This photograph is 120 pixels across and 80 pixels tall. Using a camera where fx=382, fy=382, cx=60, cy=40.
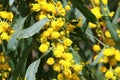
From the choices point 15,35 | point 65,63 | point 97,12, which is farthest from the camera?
point 97,12

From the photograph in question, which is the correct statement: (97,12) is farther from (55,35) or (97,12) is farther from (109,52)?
(55,35)

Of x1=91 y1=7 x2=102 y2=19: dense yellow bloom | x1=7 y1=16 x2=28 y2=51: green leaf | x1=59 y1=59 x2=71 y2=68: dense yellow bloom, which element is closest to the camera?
x1=59 y1=59 x2=71 y2=68: dense yellow bloom

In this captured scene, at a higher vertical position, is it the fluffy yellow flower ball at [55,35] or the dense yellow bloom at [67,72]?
the fluffy yellow flower ball at [55,35]

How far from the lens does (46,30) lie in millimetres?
1360

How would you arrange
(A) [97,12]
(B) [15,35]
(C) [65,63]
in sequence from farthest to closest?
(A) [97,12] < (B) [15,35] < (C) [65,63]

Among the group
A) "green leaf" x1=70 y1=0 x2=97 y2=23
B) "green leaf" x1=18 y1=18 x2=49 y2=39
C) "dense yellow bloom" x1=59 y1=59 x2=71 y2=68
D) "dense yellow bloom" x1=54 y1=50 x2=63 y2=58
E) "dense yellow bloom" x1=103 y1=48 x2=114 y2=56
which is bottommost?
"dense yellow bloom" x1=103 y1=48 x2=114 y2=56

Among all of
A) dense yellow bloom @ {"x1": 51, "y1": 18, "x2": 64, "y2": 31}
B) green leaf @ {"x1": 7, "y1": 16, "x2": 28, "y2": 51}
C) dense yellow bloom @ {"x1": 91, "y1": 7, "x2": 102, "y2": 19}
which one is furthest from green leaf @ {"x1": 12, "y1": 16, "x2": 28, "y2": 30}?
dense yellow bloom @ {"x1": 91, "y1": 7, "x2": 102, "y2": 19}

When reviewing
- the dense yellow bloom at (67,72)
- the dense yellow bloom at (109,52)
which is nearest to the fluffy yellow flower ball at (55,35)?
the dense yellow bloom at (67,72)

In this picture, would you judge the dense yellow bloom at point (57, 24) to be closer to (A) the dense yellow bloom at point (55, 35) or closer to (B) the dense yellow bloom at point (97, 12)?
(A) the dense yellow bloom at point (55, 35)

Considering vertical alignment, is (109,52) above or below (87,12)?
below

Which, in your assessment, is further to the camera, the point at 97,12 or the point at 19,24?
the point at 97,12

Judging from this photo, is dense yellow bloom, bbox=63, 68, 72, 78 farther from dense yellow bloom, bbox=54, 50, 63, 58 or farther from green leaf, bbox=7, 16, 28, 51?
green leaf, bbox=7, 16, 28, 51

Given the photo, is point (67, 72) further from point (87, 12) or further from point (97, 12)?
point (97, 12)

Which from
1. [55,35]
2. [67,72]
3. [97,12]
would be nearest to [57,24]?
[55,35]
